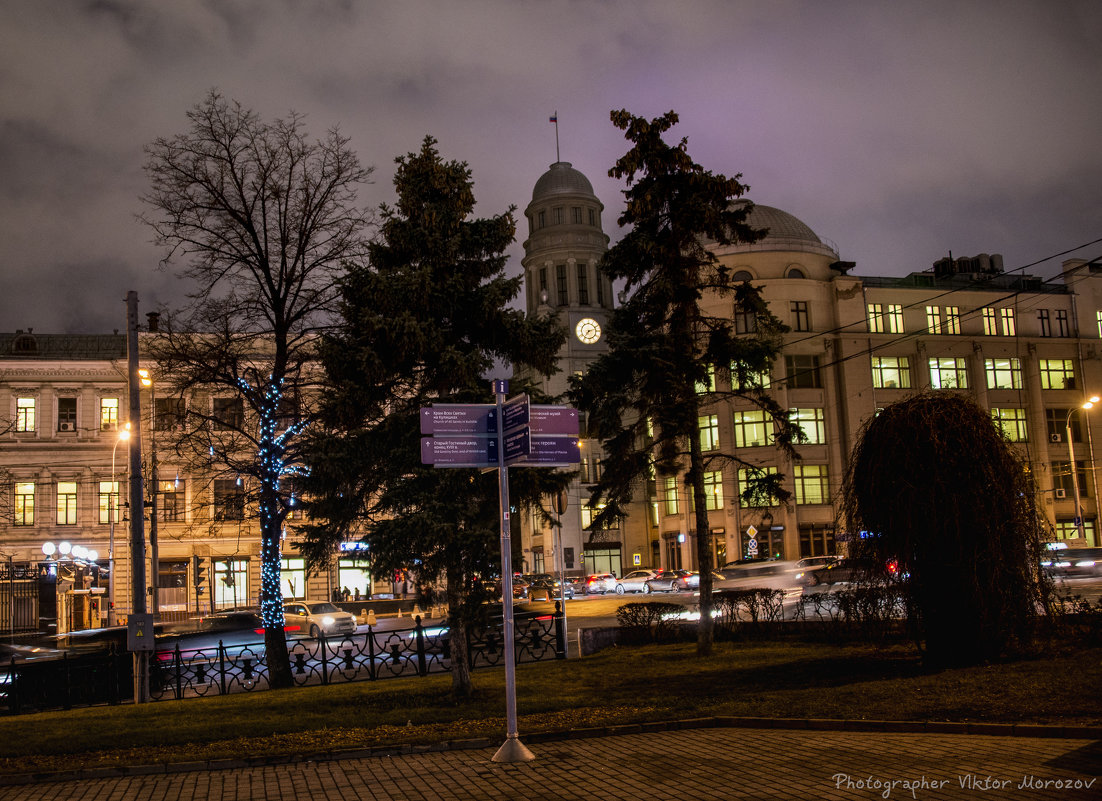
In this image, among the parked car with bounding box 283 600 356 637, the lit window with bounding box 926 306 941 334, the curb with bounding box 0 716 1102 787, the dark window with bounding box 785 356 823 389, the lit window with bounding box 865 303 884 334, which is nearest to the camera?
the curb with bounding box 0 716 1102 787

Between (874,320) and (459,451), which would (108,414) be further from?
(874,320)

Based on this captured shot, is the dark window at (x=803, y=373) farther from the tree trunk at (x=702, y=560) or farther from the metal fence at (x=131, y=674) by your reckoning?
the metal fence at (x=131, y=674)

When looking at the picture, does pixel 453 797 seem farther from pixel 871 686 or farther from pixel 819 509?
pixel 819 509

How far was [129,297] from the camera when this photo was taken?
1928 cm

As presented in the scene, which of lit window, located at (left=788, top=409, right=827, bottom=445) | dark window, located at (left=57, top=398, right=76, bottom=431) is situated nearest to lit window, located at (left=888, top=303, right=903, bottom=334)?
lit window, located at (left=788, top=409, right=827, bottom=445)

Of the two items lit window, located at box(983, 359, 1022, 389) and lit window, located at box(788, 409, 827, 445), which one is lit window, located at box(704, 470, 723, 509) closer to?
lit window, located at box(788, 409, 827, 445)

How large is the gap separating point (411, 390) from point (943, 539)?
890cm

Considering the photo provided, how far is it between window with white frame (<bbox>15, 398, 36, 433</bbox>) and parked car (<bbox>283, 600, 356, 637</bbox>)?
22957 mm

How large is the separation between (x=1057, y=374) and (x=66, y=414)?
2712 inches

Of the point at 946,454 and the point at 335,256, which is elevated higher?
the point at 335,256

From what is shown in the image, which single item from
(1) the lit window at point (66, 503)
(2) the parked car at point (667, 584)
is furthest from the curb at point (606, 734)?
(1) the lit window at point (66, 503)

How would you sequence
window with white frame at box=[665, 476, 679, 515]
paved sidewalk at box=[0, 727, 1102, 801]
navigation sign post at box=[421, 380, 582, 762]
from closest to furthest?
paved sidewalk at box=[0, 727, 1102, 801] → navigation sign post at box=[421, 380, 582, 762] → window with white frame at box=[665, 476, 679, 515]

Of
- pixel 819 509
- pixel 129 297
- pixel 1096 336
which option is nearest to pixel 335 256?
pixel 129 297

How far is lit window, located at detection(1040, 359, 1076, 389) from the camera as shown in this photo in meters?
72.2
